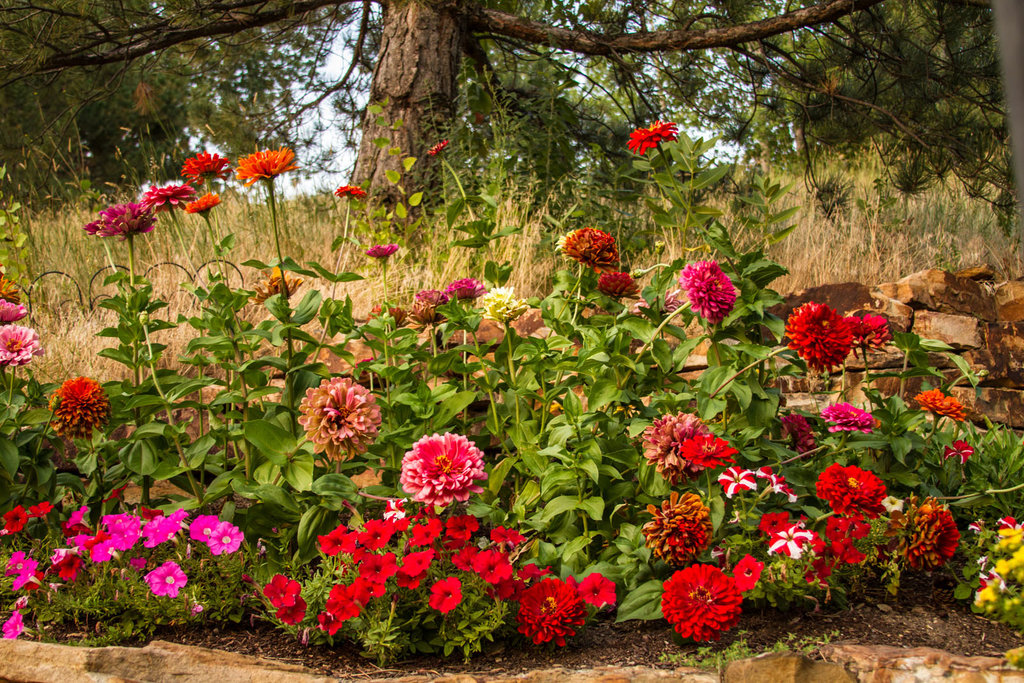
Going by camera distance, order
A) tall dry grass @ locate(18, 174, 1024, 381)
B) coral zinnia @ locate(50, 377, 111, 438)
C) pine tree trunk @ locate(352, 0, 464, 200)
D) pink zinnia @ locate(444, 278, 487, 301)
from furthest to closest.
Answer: pine tree trunk @ locate(352, 0, 464, 200), tall dry grass @ locate(18, 174, 1024, 381), pink zinnia @ locate(444, 278, 487, 301), coral zinnia @ locate(50, 377, 111, 438)

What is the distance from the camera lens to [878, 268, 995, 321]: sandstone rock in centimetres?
383

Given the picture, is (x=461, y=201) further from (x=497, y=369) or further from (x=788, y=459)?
(x=788, y=459)

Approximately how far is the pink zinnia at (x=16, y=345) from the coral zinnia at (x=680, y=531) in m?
1.80

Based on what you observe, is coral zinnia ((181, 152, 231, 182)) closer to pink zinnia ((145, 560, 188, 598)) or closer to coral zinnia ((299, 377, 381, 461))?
coral zinnia ((299, 377, 381, 461))

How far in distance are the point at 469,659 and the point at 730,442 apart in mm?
927

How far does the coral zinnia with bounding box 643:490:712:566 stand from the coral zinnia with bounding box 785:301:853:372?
44 cm

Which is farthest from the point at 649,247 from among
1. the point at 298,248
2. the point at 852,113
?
the point at 298,248

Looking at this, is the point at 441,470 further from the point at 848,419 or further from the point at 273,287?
the point at 848,419

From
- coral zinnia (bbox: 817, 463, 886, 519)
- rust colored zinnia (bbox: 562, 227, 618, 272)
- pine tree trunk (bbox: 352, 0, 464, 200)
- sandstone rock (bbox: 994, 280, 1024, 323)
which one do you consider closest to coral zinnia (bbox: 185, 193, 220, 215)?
rust colored zinnia (bbox: 562, 227, 618, 272)

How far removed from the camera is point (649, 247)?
4.62 m

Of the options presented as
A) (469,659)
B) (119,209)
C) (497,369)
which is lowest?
(469,659)

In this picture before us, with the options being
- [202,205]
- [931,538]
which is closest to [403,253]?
[202,205]

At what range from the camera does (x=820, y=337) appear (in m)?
1.62

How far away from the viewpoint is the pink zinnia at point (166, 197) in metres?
2.03
